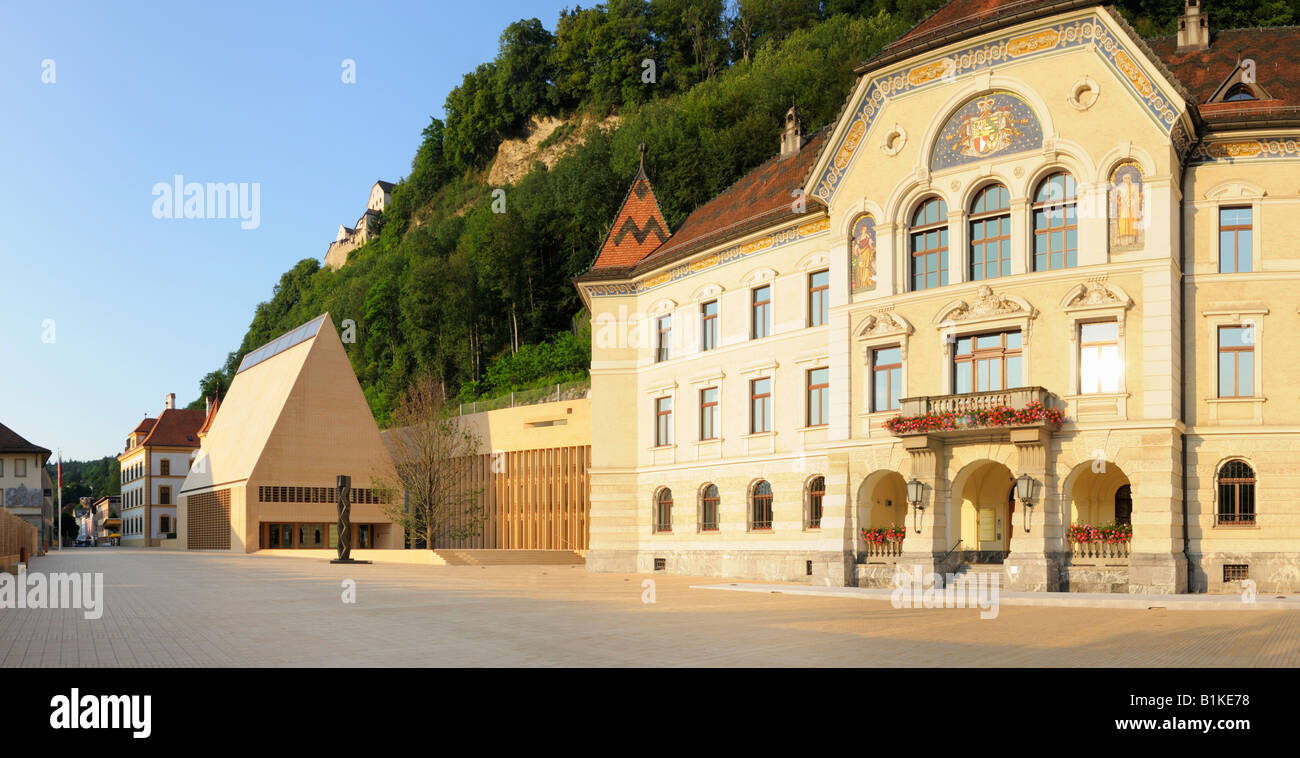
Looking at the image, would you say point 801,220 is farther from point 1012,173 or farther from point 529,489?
point 529,489

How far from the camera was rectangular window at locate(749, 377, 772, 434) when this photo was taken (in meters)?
40.5

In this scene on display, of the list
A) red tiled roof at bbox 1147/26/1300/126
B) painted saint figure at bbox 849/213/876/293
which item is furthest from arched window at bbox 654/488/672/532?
red tiled roof at bbox 1147/26/1300/126

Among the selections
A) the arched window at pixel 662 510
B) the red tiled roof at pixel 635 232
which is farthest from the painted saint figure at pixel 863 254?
the red tiled roof at pixel 635 232

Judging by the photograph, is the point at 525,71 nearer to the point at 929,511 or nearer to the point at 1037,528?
the point at 929,511

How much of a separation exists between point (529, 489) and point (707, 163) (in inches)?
953

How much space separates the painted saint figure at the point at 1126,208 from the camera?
30.3 metres

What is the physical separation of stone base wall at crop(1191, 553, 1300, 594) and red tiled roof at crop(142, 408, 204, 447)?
11459cm

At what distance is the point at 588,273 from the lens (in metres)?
48.5

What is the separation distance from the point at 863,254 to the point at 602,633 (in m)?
20.3

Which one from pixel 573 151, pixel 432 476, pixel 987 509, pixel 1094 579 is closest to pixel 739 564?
pixel 987 509

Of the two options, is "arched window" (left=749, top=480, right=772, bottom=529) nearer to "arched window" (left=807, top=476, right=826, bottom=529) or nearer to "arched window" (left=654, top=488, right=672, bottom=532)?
"arched window" (left=807, top=476, right=826, bottom=529)

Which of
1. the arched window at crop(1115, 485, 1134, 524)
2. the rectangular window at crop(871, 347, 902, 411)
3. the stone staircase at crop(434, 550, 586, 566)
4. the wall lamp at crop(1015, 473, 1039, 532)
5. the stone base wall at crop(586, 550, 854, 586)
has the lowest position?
the stone staircase at crop(434, 550, 586, 566)
